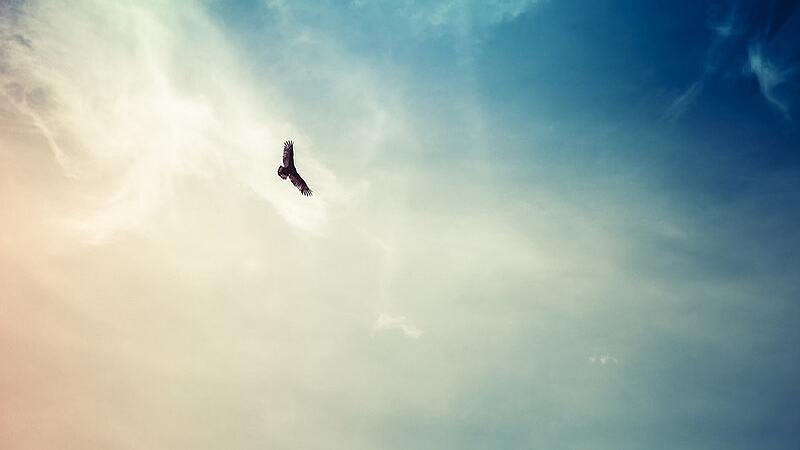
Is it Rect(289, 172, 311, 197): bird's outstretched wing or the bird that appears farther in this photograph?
Rect(289, 172, 311, 197): bird's outstretched wing

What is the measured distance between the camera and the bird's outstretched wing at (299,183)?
32875 mm

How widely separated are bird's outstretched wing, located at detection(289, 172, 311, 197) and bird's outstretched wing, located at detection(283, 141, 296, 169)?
2.94 feet

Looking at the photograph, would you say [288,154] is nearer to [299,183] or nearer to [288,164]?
[288,164]

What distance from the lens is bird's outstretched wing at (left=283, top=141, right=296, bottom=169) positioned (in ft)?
104

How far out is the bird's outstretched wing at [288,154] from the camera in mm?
31766

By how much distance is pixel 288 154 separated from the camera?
3175cm

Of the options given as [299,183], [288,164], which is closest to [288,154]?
[288,164]

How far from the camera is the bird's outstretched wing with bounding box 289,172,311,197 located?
3288 centimetres

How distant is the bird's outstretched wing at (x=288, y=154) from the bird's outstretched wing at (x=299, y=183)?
896 mm

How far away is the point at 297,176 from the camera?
1305 inches

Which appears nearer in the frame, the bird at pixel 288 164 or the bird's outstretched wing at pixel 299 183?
the bird at pixel 288 164

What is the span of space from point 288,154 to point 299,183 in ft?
9.87

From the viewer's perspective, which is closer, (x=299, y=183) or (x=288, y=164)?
(x=288, y=164)
